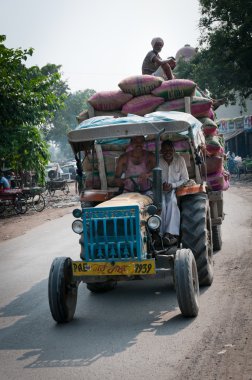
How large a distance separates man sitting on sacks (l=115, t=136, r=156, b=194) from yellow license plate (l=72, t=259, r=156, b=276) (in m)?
1.66

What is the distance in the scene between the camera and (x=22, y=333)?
22.0ft

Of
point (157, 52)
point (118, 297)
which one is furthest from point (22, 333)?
point (157, 52)

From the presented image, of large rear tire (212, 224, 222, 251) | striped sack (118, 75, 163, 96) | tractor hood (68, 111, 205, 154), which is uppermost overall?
striped sack (118, 75, 163, 96)

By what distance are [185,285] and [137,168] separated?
2.27 meters

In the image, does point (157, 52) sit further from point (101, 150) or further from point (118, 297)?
point (118, 297)

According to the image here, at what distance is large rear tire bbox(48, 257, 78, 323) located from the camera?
6.75 meters

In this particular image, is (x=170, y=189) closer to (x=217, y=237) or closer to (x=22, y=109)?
(x=217, y=237)

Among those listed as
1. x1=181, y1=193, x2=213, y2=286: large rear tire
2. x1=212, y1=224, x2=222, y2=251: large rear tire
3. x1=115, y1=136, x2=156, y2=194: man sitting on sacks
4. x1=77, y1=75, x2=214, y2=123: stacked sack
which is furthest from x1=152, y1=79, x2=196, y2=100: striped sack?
x1=181, y1=193, x2=213, y2=286: large rear tire

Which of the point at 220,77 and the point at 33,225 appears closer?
the point at 33,225

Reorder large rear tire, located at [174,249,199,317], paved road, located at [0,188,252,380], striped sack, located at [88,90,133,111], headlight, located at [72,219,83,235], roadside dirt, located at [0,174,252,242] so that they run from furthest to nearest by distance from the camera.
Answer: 1. roadside dirt, located at [0,174,252,242]
2. striped sack, located at [88,90,133,111]
3. headlight, located at [72,219,83,235]
4. large rear tire, located at [174,249,199,317]
5. paved road, located at [0,188,252,380]

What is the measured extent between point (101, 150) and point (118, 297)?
2763mm

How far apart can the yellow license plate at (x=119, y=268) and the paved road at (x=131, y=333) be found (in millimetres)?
655

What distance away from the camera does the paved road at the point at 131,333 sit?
5230 millimetres

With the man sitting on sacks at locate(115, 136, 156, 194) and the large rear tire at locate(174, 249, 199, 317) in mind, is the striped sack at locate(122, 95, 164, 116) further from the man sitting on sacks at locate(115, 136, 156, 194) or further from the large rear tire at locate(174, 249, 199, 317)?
the large rear tire at locate(174, 249, 199, 317)
